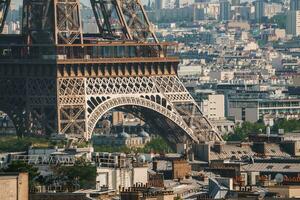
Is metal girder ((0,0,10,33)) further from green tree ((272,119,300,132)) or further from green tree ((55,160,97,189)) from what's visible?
green tree ((55,160,97,189))

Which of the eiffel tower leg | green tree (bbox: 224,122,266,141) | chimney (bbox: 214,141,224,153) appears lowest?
chimney (bbox: 214,141,224,153)

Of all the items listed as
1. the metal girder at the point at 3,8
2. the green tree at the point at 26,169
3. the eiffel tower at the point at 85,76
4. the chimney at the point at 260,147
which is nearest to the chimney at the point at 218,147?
the chimney at the point at 260,147

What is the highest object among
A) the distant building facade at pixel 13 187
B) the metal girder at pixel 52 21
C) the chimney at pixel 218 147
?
the metal girder at pixel 52 21

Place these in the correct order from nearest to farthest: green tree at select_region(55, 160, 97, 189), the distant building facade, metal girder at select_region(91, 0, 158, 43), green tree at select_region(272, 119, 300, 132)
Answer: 1. the distant building facade
2. green tree at select_region(55, 160, 97, 189)
3. metal girder at select_region(91, 0, 158, 43)
4. green tree at select_region(272, 119, 300, 132)

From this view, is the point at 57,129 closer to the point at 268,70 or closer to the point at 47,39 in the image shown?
the point at 47,39

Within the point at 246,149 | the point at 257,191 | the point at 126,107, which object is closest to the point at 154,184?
the point at 257,191

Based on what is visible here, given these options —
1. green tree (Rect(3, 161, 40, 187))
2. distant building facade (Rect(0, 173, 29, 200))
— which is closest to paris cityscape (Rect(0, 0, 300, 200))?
green tree (Rect(3, 161, 40, 187))

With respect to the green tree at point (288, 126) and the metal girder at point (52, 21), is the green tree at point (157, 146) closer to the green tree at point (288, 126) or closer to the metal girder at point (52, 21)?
the green tree at point (288, 126)
